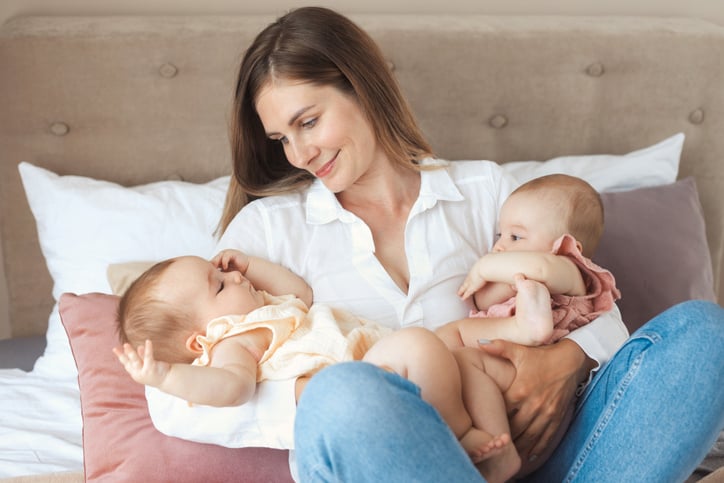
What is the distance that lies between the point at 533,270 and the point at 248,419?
0.58 meters

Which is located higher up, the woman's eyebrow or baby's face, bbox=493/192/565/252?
the woman's eyebrow

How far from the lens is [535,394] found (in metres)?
1.49

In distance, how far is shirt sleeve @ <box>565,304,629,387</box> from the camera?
1583 millimetres

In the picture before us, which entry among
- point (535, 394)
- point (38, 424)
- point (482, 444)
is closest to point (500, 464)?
point (482, 444)

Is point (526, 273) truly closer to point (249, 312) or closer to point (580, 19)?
point (249, 312)

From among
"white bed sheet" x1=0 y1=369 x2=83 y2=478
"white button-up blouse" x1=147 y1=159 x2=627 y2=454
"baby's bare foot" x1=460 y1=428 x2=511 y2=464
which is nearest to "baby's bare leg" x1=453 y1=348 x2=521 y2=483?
"baby's bare foot" x1=460 y1=428 x2=511 y2=464

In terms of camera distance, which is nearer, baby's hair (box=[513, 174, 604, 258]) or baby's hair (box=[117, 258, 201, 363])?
baby's hair (box=[117, 258, 201, 363])

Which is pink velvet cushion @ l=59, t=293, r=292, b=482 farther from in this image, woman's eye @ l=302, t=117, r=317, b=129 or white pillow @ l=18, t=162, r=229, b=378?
woman's eye @ l=302, t=117, r=317, b=129

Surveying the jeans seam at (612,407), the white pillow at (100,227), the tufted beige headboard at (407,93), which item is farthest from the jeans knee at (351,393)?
the tufted beige headboard at (407,93)

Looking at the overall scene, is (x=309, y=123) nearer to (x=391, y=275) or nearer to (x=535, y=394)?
(x=391, y=275)

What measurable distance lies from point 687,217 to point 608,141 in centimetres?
36

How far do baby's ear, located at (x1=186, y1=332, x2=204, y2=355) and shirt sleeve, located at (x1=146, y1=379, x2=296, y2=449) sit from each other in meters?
0.09

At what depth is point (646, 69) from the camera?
2.36m

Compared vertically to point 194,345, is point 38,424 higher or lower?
lower
